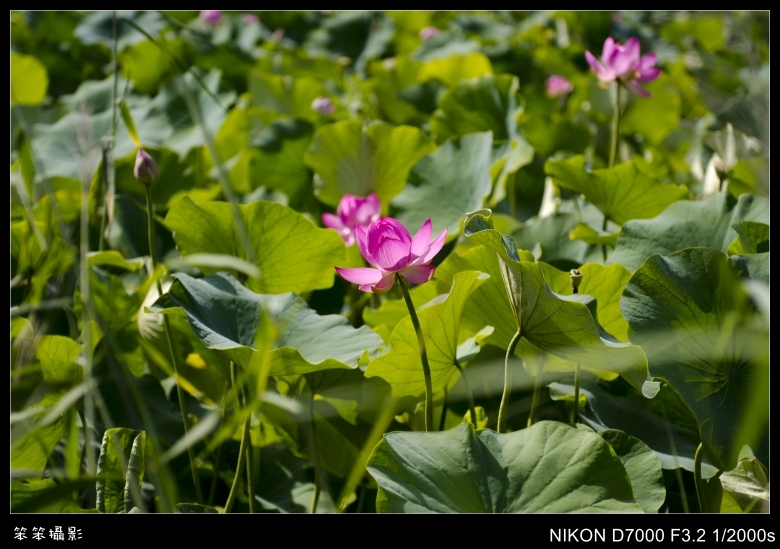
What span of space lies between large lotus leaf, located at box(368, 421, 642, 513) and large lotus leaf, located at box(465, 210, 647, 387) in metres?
0.07

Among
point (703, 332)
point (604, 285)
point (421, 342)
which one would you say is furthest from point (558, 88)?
A: point (421, 342)

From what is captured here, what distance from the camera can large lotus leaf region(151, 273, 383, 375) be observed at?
80 cm

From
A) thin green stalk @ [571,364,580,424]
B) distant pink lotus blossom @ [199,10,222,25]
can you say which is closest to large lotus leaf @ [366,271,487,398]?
thin green stalk @ [571,364,580,424]

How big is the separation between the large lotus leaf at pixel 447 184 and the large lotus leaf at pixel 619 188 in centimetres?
13

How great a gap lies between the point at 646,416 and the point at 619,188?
0.38m

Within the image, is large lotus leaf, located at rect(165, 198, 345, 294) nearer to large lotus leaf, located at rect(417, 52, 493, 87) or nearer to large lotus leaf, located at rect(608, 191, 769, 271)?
large lotus leaf, located at rect(608, 191, 769, 271)

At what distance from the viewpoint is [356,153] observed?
1318mm

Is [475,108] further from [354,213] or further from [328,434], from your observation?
[328,434]

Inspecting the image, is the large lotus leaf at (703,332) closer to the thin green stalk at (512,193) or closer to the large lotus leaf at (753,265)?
the large lotus leaf at (753,265)

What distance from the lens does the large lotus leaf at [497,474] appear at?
25.7 inches

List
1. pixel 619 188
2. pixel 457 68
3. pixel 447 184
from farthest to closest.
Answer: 1. pixel 457 68
2. pixel 447 184
3. pixel 619 188

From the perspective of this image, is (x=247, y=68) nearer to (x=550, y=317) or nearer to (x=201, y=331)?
(x=201, y=331)
